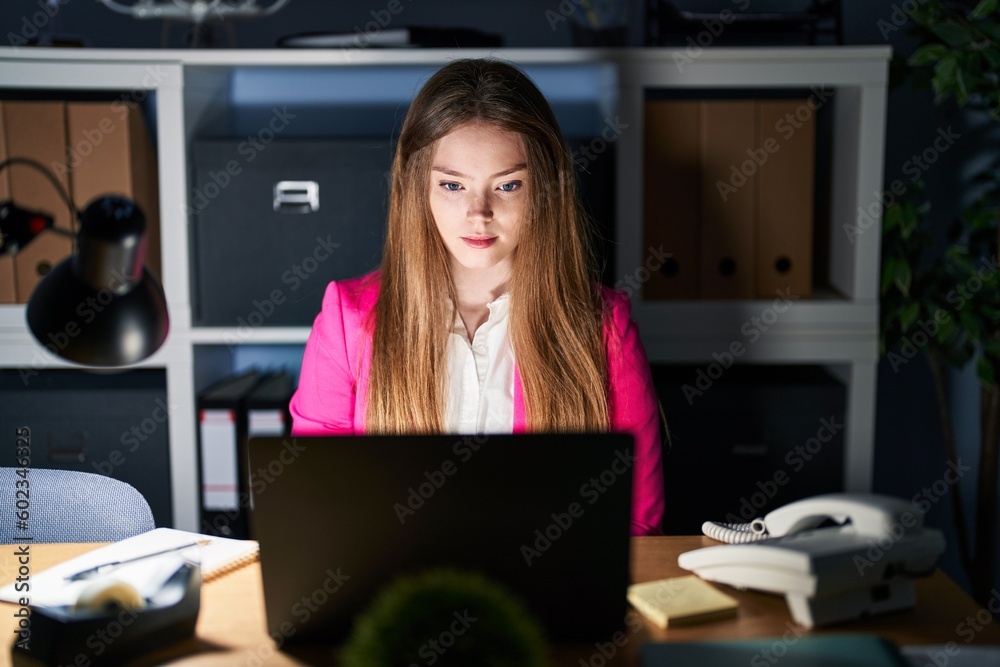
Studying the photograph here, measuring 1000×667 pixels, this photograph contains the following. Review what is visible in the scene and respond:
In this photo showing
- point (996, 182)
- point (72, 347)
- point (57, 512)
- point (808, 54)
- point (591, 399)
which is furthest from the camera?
point (996, 182)

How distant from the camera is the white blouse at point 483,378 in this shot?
1601 millimetres

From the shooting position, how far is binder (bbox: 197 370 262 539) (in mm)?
2027

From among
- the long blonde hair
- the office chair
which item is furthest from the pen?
the long blonde hair

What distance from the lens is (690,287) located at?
2053 millimetres

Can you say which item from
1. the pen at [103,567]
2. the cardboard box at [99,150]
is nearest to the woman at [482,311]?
the pen at [103,567]

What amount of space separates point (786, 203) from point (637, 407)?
70 cm

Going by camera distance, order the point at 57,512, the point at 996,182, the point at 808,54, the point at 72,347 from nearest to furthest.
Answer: the point at 72,347, the point at 57,512, the point at 808,54, the point at 996,182

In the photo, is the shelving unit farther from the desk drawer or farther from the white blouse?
the white blouse

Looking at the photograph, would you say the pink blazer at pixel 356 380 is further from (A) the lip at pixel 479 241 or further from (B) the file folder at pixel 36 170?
(B) the file folder at pixel 36 170

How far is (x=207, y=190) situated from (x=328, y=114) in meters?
0.44

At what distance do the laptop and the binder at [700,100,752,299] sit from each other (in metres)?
1.28

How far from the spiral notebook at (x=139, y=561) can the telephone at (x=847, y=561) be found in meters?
0.56

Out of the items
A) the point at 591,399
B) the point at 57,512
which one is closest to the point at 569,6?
the point at 591,399

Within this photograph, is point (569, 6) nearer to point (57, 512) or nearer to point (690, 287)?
point (690, 287)
